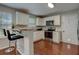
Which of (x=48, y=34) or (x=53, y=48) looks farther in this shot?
(x=48, y=34)

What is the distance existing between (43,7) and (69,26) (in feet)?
1.40

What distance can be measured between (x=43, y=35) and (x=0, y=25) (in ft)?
1.89

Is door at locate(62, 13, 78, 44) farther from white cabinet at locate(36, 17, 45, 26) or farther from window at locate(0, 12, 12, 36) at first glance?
window at locate(0, 12, 12, 36)

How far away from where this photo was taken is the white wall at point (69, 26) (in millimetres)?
1096

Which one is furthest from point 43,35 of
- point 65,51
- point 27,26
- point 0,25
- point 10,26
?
point 0,25

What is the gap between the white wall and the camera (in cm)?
110

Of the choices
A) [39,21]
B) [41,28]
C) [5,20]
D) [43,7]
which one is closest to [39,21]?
[39,21]

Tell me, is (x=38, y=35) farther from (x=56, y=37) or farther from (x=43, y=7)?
(x=43, y=7)

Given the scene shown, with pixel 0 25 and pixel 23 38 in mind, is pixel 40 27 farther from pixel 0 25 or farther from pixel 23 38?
pixel 0 25

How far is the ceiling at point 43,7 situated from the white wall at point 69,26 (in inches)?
3.5

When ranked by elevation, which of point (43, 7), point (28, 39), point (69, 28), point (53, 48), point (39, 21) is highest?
point (43, 7)

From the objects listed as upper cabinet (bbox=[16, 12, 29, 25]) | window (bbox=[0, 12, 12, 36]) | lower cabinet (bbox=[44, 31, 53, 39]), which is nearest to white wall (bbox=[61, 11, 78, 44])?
lower cabinet (bbox=[44, 31, 53, 39])

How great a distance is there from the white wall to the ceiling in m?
0.09

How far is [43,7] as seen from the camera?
1071mm
